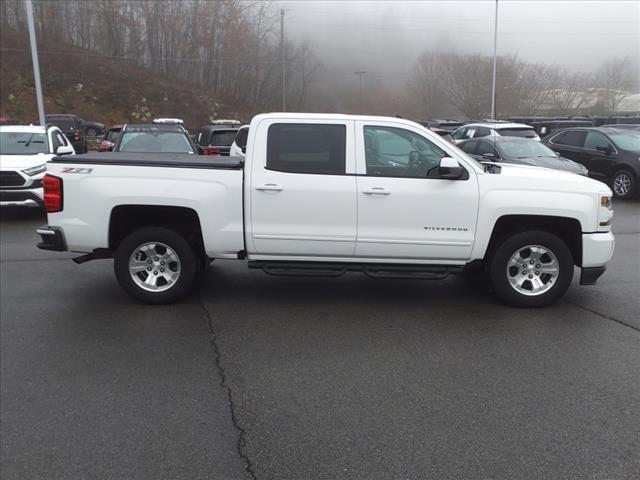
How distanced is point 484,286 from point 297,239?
93.1 inches

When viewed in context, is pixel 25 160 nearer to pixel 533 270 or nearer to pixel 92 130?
pixel 533 270

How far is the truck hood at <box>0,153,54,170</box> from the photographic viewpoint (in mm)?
10574

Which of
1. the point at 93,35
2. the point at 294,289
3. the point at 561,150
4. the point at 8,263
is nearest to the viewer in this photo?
the point at 294,289

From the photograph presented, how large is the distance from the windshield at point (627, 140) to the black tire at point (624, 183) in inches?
25.1

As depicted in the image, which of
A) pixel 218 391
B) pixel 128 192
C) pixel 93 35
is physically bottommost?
pixel 218 391

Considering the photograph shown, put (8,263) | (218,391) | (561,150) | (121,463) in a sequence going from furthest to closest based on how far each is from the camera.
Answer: (561,150), (8,263), (218,391), (121,463)

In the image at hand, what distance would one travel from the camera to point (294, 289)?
6398 millimetres

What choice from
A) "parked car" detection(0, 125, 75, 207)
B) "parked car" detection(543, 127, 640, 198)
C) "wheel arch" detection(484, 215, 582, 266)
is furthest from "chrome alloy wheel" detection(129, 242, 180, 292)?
"parked car" detection(543, 127, 640, 198)

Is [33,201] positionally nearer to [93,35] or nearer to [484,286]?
[484,286]

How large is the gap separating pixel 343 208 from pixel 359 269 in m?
0.63

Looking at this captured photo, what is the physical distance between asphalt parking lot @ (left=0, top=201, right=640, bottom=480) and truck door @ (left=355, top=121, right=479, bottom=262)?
0.66m

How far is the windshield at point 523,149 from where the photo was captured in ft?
41.7

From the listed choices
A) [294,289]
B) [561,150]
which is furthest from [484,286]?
[561,150]

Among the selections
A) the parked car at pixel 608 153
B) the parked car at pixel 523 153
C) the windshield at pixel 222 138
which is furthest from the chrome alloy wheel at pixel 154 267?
the parked car at pixel 608 153
